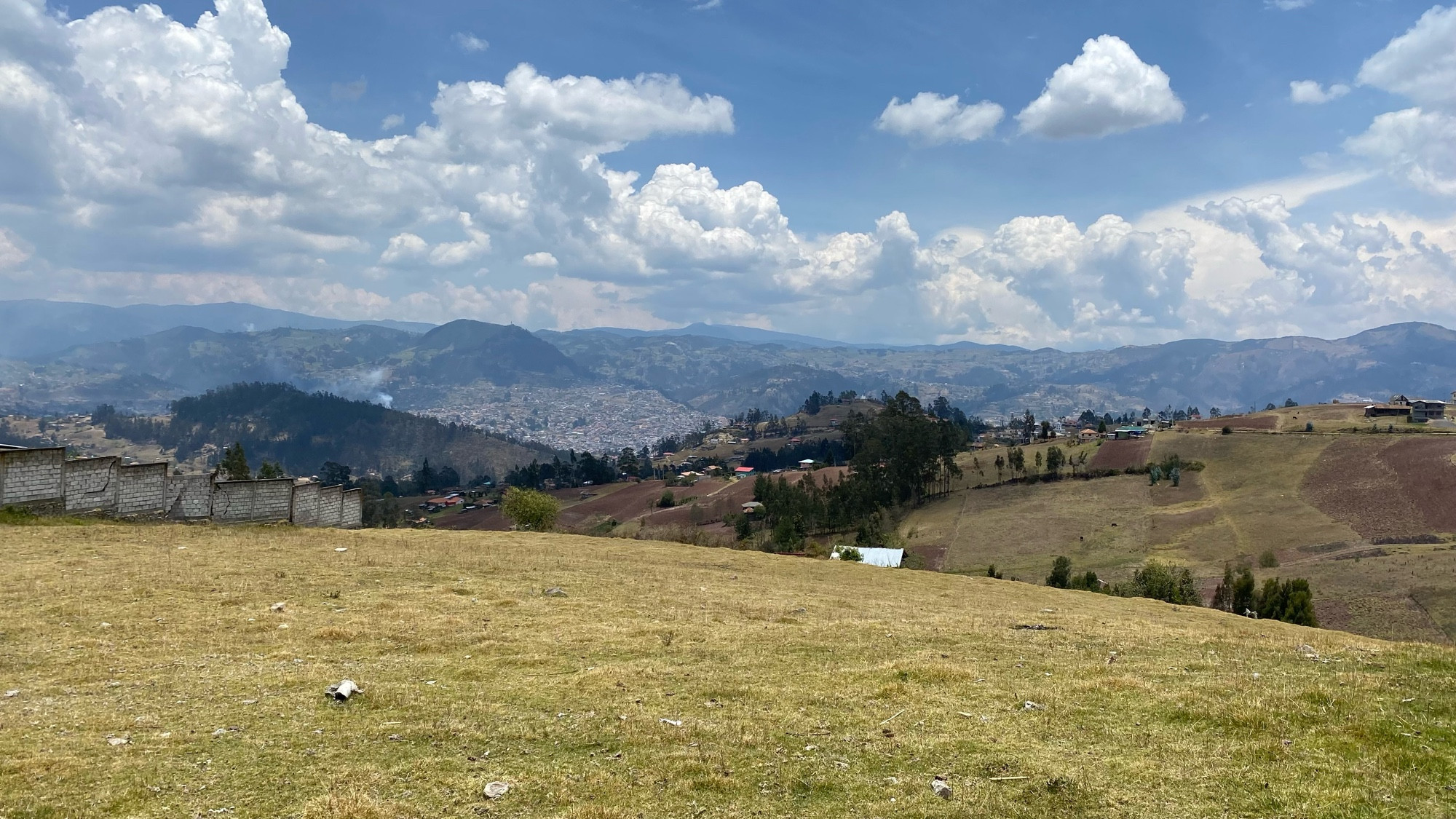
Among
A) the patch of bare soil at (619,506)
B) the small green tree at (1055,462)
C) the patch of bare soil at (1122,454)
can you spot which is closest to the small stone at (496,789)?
the patch of bare soil at (619,506)

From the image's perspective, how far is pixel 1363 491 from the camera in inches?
3610

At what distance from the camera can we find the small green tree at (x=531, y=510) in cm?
6550

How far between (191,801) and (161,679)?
17.2 feet

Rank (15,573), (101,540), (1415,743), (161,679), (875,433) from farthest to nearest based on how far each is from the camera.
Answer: (875,433)
(101,540)
(15,573)
(161,679)
(1415,743)

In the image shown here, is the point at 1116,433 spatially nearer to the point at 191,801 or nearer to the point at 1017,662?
the point at 1017,662

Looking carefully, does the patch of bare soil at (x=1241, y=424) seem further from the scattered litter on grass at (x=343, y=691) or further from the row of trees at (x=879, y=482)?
the scattered litter on grass at (x=343, y=691)

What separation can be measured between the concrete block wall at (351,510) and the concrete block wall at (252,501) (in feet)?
14.0

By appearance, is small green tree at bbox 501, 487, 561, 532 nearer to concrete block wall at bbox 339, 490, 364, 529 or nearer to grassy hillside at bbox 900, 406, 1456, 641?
concrete block wall at bbox 339, 490, 364, 529

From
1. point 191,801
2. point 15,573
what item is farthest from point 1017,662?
point 15,573

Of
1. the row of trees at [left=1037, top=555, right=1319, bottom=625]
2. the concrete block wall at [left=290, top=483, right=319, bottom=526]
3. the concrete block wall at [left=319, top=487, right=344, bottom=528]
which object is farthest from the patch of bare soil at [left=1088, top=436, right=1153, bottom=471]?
the concrete block wall at [left=290, top=483, right=319, bottom=526]

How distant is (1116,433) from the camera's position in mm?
151000

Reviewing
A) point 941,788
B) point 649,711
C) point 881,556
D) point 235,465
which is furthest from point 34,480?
point 881,556

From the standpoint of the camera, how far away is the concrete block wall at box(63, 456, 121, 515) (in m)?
29.6

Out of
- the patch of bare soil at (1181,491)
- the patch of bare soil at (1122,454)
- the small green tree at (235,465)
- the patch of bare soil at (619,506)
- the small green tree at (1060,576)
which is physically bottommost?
the patch of bare soil at (619,506)
